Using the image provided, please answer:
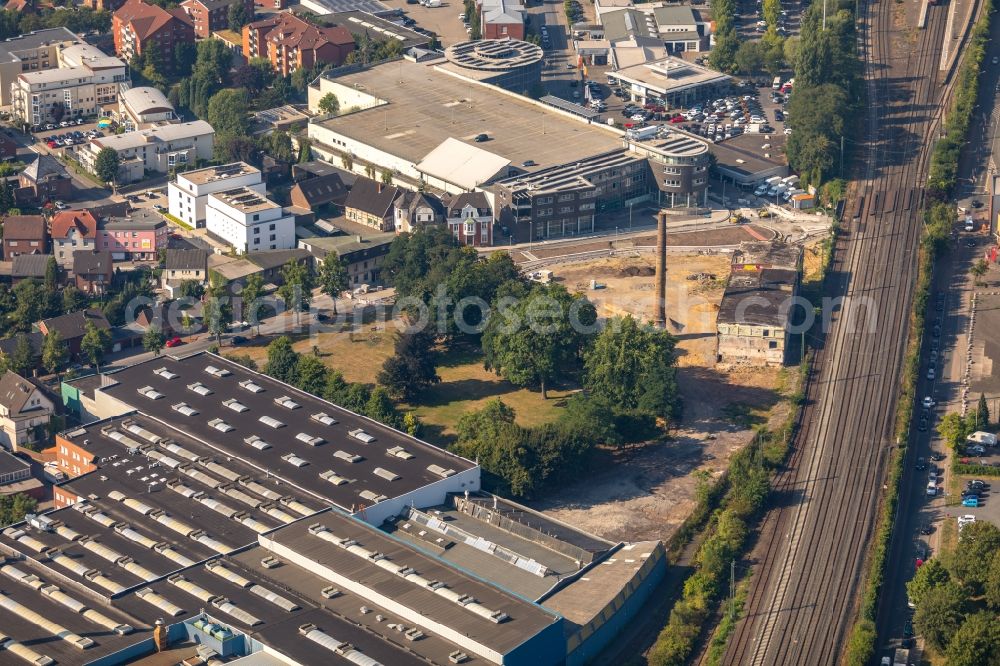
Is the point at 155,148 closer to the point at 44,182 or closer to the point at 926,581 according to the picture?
the point at 44,182

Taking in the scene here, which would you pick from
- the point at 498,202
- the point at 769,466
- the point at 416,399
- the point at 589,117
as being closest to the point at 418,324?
the point at 416,399

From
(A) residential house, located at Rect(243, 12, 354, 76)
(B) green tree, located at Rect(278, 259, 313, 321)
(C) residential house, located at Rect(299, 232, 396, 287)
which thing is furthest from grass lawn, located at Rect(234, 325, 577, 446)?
(A) residential house, located at Rect(243, 12, 354, 76)

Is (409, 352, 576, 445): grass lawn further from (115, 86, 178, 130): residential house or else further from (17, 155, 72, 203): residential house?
(115, 86, 178, 130): residential house

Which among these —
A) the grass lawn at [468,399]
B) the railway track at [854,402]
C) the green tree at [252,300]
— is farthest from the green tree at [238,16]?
the grass lawn at [468,399]

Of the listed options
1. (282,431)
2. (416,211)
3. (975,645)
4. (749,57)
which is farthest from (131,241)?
(975,645)

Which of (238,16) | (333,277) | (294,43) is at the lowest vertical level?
(333,277)

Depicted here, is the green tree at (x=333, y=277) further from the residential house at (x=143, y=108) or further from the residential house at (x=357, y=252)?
the residential house at (x=143, y=108)

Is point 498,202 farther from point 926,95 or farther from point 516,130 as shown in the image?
point 926,95
